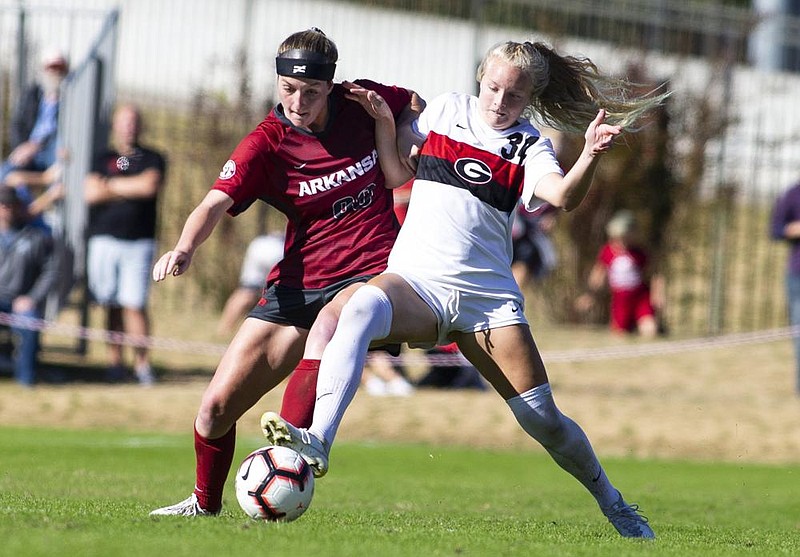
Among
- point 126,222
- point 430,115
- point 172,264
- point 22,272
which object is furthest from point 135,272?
point 172,264

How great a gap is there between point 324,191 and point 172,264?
37.1 inches

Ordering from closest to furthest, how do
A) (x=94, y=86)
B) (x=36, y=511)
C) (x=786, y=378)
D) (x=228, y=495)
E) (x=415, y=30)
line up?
(x=36, y=511)
(x=228, y=495)
(x=94, y=86)
(x=786, y=378)
(x=415, y=30)

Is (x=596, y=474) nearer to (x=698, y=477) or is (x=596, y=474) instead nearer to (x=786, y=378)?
(x=698, y=477)

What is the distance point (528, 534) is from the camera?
607cm

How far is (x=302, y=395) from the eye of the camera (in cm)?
600

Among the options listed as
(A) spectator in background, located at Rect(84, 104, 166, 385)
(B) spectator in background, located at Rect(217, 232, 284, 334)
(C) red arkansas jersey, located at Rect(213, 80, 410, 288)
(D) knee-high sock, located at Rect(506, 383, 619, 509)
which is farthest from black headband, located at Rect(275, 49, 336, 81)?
(B) spectator in background, located at Rect(217, 232, 284, 334)

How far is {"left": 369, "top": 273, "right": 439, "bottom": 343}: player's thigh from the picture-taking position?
591cm

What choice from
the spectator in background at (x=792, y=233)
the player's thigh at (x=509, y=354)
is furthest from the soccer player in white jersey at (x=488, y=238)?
the spectator in background at (x=792, y=233)

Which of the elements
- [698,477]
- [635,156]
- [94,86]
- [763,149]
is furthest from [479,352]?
[763,149]

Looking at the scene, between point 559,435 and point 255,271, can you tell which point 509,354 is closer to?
point 559,435

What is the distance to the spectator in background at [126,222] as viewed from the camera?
13695 millimetres

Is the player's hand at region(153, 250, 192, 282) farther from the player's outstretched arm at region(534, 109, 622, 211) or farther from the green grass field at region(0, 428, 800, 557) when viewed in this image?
the player's outstretched arm at region(534, 109, 622, 211)

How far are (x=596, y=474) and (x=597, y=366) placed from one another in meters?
10.2

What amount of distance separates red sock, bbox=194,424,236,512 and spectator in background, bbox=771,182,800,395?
8.84 metres
